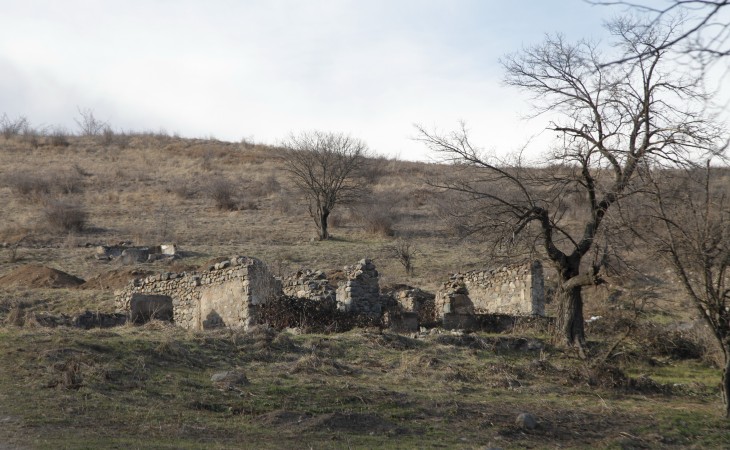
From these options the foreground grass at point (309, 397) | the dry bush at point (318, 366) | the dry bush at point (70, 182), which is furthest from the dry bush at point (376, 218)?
the dry bush at point (318, 366)

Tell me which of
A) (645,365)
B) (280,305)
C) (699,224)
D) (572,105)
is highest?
(572,105)

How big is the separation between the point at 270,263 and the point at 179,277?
29.9 feet

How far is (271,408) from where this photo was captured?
9.65 metres

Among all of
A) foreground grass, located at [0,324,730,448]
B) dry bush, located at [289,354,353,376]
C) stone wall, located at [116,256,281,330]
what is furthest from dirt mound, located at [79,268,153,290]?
dry bush, located at [289,354,353,376]

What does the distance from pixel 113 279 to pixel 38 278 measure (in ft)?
6.96

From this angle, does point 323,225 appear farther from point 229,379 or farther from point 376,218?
point 229,379

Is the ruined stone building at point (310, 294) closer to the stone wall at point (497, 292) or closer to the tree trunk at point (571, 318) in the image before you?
the stone wall at point (497, 292)

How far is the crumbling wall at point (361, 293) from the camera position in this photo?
17062mm

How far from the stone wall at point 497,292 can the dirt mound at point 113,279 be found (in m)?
9.65

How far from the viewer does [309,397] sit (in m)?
10.2

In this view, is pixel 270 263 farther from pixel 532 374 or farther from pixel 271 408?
pixel 271 408

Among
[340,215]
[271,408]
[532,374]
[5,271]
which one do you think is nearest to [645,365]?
[532,374]

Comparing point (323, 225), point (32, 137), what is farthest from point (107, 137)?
point (323, 225)

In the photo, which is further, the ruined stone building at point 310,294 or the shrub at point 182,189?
the shrub at point 182,189
